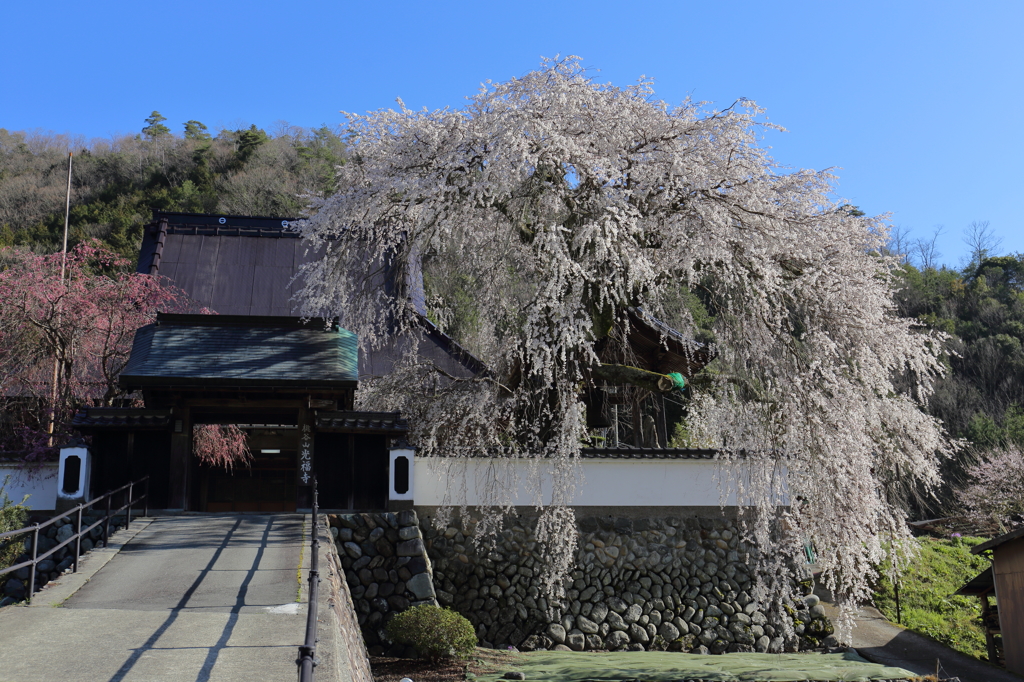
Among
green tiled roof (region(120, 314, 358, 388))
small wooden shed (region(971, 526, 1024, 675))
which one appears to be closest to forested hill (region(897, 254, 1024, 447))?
small wooden shed (region(971, 526, 1024, 675))

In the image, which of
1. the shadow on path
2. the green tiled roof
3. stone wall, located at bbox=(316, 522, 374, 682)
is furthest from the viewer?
the green tiled roof

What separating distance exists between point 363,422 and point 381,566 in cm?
209

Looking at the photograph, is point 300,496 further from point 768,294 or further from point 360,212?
point 768,294

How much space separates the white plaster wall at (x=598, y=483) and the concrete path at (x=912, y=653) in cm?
353

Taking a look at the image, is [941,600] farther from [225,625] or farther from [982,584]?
[225,625]

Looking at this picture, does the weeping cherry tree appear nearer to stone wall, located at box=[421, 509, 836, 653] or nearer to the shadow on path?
stone wall, located at box=[421, 509, 836, 653]

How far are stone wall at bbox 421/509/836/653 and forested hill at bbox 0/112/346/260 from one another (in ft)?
90.1

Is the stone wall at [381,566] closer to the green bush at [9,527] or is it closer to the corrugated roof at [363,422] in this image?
the corrugated roof at [363,422]

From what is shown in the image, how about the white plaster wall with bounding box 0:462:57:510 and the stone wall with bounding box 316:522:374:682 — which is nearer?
the stone wall with bounding box 316:522:374:682

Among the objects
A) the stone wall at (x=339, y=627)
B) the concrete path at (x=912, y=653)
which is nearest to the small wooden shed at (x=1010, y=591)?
the concrete path at (x=912, y=653)

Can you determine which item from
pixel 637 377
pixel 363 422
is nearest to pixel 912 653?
pixel 637 377

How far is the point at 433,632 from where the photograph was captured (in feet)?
28.5

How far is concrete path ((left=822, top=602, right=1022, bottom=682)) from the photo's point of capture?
41.7ft

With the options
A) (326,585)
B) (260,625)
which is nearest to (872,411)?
(326,585)
